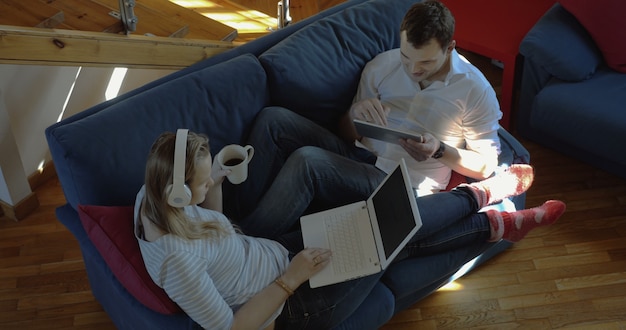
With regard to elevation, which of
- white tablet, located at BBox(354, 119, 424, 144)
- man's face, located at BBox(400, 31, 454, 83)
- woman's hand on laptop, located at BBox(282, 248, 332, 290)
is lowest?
woman's hand on laptop, located at BBox(282, 248, 332, 290)

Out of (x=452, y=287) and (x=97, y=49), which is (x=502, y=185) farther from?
(x=97, y=49)

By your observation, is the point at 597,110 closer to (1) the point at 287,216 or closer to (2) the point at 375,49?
(2) the point at 375,49

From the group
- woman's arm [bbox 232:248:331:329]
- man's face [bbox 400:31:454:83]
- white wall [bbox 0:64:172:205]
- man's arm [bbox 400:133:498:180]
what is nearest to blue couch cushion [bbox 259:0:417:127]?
man's face [bbox 400:31:454:83]

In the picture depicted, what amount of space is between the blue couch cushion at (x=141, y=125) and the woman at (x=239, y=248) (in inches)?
8.5

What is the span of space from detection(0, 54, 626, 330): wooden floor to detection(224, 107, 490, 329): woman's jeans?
31 cm

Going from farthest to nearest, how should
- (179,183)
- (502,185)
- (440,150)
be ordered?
(502,185)
(440,150)
(179,183)

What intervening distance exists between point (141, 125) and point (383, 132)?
0.75 metres

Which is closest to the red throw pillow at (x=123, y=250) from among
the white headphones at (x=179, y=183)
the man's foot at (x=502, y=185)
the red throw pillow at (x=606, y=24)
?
the white headphones at (x=179, y=183)

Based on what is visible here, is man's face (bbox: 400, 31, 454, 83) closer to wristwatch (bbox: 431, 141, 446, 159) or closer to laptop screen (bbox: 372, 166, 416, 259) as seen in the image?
wristwatch (bbox: 431, 141, 446, 159)

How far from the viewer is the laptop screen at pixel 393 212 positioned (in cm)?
196

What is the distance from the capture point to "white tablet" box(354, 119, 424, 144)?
2.15 m

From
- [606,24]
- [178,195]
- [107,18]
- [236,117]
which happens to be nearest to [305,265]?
[178,195]

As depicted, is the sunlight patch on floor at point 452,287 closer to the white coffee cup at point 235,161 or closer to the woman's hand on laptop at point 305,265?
the woman's hand on laptop at point 305,265

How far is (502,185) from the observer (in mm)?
2410
